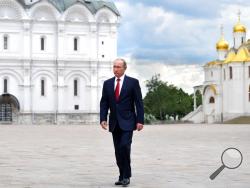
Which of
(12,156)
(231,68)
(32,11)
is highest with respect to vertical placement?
(32,11)

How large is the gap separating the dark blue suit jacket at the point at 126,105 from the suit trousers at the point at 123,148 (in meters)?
0.08

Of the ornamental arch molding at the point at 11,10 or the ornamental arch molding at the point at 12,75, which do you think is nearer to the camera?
the ornamental arch molding at the point at 12,75

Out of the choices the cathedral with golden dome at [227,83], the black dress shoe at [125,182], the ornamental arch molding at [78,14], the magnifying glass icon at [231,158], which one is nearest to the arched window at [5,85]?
the ornamental arch molding at [78,14]

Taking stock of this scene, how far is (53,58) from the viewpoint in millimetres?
64375

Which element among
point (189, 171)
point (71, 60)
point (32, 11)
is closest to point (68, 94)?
point (71, 60)

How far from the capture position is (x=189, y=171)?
1082 centimetres

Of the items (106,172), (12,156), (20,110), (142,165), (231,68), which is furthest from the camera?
(231,68)

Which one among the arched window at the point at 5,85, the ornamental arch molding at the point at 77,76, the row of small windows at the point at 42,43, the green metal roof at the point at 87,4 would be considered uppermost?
the green metal roof at the point at 87,4

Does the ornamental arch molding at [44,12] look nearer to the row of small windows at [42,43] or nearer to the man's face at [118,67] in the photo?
the row of small windows at [42,43]

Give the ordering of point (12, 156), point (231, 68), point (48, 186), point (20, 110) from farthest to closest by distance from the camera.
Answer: point (231, 68) < point (20, 110) < point (12, 156) < point (48, 186)

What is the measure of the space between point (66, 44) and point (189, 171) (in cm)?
5502

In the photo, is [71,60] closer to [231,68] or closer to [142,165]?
[231,68]

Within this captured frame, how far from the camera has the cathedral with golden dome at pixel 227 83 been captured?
2633 inches

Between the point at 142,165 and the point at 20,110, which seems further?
the point at 20,110
